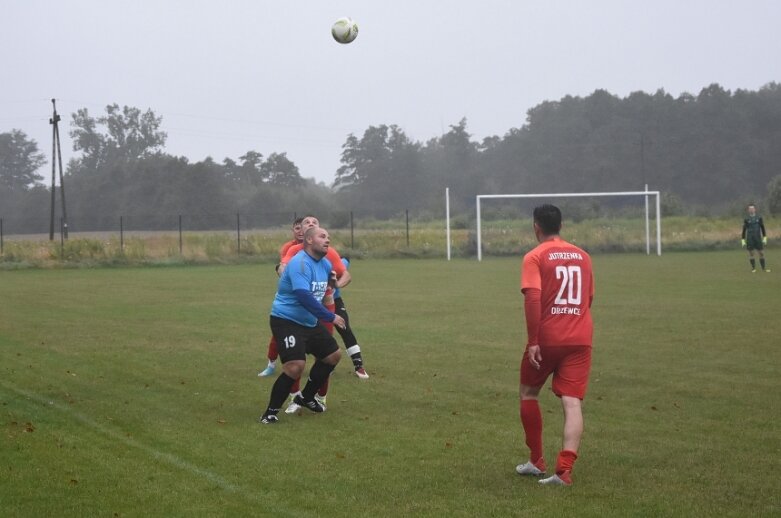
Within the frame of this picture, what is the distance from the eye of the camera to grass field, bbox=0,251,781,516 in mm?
6750

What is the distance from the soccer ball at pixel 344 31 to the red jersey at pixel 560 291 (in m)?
8.74

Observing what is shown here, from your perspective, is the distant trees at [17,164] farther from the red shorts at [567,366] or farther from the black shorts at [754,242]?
the red shorts at [567,366]

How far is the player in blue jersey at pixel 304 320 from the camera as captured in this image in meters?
9.38

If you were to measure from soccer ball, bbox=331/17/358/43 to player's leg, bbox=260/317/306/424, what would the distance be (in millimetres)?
6760

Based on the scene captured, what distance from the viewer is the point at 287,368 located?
31.1ft

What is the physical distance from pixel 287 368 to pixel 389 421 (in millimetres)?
1060

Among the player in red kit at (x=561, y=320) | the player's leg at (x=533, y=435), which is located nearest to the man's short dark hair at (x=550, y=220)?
the player in red kit at (x=561, y=320)

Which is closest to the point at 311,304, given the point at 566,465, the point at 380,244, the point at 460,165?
the point at 566,465

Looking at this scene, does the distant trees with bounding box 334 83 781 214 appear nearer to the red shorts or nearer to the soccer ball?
the soccer ball

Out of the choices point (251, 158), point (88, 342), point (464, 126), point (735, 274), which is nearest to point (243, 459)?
point (88, 342)

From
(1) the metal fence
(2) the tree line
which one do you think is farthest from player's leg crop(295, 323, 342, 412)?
(2) the tree line

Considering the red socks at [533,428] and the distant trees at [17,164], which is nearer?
the red socks at [533,428]

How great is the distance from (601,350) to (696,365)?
1.79 meters

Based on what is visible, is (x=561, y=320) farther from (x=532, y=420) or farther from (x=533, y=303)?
(x=532, y=420)
